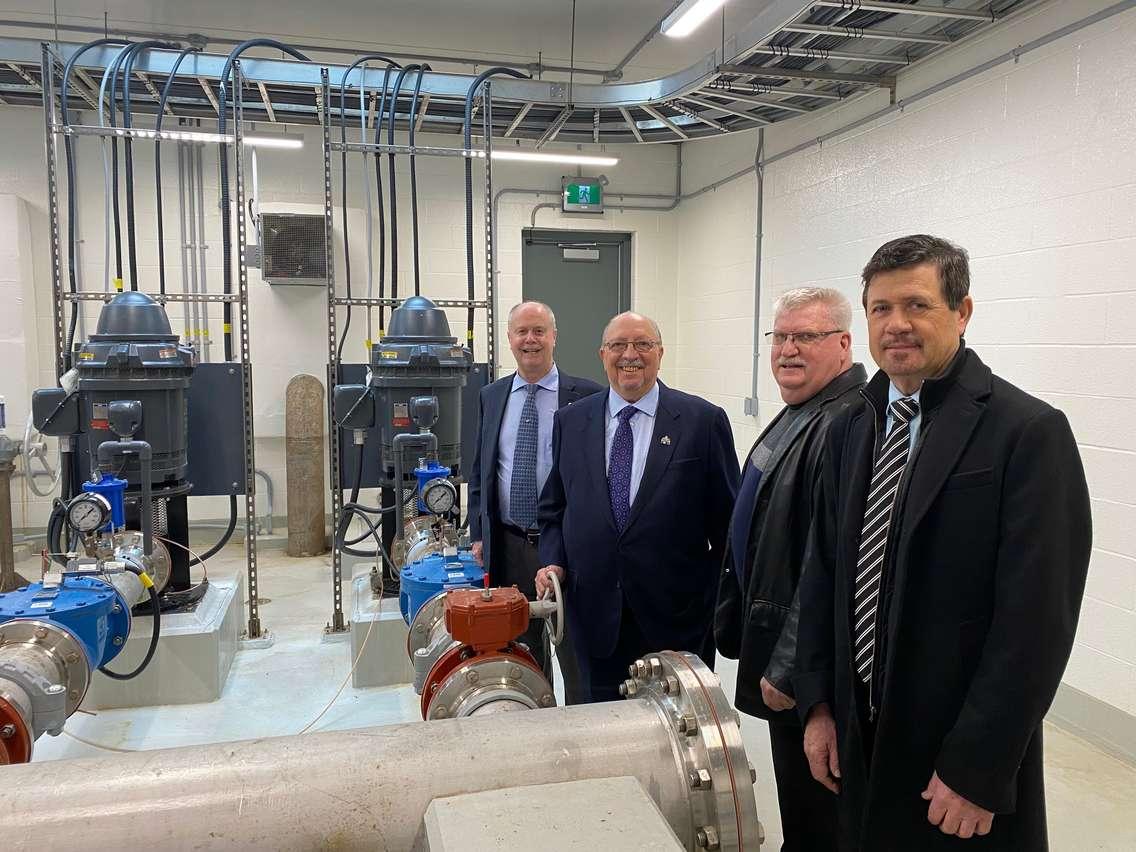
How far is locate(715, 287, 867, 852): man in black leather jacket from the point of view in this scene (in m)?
1.50

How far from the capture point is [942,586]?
114 cm

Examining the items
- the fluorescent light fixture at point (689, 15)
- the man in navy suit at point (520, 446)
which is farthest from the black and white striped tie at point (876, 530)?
the fluorescent light fixture at point (689, 15)

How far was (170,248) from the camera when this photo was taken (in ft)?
16.9

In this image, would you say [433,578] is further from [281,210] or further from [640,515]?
[281,210]

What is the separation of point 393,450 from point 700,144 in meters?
3.67

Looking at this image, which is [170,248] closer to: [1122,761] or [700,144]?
[700,144]

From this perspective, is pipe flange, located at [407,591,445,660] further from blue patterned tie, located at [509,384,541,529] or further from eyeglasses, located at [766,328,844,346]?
eyeglasses, located at [766,328,844,346]

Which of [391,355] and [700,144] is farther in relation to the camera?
[700,144]

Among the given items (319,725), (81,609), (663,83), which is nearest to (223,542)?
(319,725)

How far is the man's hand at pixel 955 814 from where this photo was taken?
3.63 ft

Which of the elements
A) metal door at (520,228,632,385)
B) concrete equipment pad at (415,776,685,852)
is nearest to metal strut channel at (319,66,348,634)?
metal door at (520,228,632,385)

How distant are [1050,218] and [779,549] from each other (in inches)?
83.4

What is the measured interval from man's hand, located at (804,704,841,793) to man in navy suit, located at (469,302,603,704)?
1201 millimetres

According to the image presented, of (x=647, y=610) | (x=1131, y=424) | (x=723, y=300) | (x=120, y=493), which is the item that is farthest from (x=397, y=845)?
(x=723, y=300)
